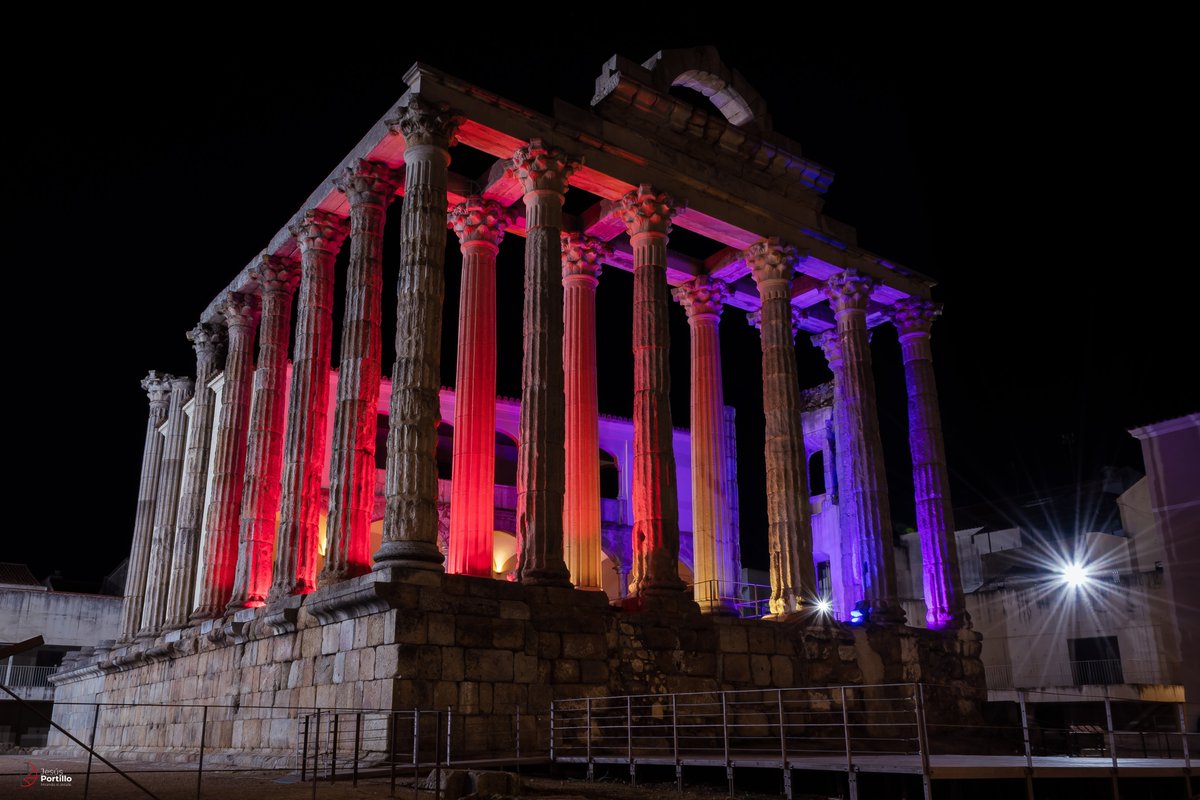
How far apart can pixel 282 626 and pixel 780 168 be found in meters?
15.0

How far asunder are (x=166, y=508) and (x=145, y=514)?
235cm

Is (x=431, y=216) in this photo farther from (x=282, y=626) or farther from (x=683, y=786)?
(x=683, y=786)

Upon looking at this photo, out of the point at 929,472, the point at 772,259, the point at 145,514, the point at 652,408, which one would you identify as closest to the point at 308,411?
the point at 652,408

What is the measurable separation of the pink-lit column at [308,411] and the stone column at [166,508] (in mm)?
8579

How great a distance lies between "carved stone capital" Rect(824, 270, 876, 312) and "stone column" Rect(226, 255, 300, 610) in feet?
42.4

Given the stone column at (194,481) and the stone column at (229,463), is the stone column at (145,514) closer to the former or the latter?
the stone column at (194,481)

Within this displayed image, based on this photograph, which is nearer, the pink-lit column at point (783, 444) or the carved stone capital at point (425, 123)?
the carved stone capital at point (425, 123)

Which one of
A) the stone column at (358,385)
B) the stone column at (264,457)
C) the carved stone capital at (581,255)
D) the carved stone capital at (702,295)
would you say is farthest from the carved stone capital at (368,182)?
the carved stone capital at (702,295)

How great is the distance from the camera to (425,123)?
62.3ft

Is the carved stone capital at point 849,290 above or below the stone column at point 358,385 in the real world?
above

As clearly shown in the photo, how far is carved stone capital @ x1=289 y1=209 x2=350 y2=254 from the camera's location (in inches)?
894

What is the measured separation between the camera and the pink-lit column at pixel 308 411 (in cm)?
2027

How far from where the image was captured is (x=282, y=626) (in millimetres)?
18594

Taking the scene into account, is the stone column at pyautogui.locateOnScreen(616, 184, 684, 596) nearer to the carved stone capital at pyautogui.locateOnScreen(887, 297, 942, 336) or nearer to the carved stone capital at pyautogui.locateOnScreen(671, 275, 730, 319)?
the carved stone capital at pyautogui.locateOnScreen(671, 275, 730, 319)
